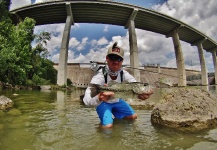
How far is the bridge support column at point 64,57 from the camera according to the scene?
35.5m

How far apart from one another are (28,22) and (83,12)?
13976 millimetres

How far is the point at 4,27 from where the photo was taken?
23.3 metres

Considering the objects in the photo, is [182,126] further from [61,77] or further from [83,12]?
[83,12]

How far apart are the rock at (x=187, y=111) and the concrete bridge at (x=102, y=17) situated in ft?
105

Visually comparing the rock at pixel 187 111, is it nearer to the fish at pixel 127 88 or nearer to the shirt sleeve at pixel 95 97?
the fish at pixel 127 88

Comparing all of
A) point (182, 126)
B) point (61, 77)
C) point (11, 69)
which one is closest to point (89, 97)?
point (182, 126)

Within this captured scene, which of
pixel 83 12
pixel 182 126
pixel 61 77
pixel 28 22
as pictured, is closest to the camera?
pixel 182 126

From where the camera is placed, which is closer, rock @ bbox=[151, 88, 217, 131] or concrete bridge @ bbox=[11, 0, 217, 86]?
rock @ bbox=[151, 88, 217, 131]

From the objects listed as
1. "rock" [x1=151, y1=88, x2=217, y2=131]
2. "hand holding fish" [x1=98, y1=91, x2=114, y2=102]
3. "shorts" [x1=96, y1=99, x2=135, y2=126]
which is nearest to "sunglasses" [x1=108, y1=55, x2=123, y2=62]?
"hand holding fish" [x1=98, y1=91, x2=114, y2=102]

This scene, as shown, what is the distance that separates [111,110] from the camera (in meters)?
5.44

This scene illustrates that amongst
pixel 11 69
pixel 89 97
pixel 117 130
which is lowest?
pixel 117 130

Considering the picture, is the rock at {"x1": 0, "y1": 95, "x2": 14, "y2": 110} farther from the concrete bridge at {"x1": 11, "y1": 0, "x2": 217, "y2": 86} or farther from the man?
the concrete bridge at {"x1": 11, "y1": 0, "x2": 217, "y2": 86}

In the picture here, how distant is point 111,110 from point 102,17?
3775 centimetres

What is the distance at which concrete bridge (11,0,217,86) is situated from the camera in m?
36.6
